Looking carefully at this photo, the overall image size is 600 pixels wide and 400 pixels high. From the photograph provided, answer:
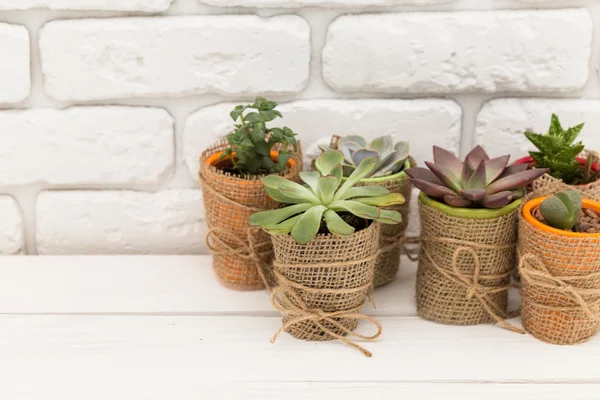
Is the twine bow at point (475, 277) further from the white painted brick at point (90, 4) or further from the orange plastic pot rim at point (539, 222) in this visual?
the white painted brick at point (90, 4)

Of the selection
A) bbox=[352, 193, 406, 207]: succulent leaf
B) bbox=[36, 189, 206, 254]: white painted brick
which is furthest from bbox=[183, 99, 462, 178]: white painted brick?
bbox=[352, 193, 406, 207]: succulent leaf

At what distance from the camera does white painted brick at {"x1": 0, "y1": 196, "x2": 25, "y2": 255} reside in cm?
107

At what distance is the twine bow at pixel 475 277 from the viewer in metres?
0.85

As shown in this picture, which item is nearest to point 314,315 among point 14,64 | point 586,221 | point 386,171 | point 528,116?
point 386,171

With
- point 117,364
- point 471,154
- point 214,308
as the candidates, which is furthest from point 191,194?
point 471,154

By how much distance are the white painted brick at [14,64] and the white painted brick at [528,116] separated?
0.65 meters

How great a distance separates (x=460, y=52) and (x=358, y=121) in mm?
171

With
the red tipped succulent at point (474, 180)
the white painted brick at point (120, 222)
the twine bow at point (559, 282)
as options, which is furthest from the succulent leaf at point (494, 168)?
the white painted brick at point (120, 222)

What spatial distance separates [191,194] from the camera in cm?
107

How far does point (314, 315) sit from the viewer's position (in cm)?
84

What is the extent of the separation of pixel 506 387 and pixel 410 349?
0.40 feet

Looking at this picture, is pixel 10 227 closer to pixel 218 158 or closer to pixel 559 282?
pixel 218 158

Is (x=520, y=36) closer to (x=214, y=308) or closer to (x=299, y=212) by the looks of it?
(x=299, y=212)

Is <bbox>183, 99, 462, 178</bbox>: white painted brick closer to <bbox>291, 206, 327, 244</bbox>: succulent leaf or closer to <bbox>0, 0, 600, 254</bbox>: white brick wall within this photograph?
<bbox>0, 0, 600, 254</bbox>: white brick wall
